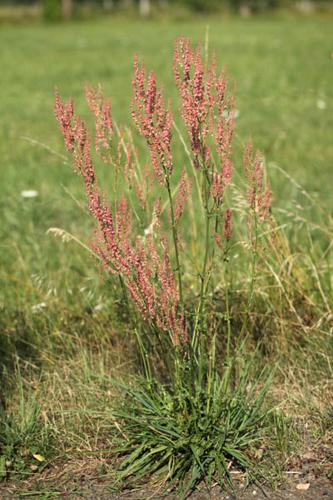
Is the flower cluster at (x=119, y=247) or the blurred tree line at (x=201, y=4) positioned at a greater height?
the flower cluster at (x=119, y=247)

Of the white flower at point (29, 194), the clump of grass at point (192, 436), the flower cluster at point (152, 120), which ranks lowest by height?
the white flower at point (29, 194)

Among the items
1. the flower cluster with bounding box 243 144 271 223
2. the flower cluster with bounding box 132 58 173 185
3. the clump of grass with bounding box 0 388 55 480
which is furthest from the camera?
the clump of grass with bounding box 0 388 55 480

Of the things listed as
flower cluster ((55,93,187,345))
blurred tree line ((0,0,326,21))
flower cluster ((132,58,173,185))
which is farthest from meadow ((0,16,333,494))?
blurred tree line ((0,0,326,21))

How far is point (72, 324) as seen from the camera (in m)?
2.88

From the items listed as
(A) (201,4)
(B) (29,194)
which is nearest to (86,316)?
(B) (29,194)

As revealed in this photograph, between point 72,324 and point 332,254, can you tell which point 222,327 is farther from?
point 332,254

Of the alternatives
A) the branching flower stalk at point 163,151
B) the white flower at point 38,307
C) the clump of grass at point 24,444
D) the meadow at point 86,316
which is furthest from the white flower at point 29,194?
the branching flower stalk at point 163,151

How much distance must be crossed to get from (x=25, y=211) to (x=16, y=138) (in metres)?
2.81

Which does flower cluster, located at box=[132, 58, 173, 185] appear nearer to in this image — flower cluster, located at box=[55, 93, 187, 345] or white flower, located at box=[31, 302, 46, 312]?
flower cluster, located at box=[55, 93, 187, 345]

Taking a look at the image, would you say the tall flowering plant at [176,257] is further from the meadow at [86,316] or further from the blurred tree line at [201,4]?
the blurred tree line at [201,4]

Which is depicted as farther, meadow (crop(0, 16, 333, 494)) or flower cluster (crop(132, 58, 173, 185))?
meadow (crop(0, 16, 333, 494))

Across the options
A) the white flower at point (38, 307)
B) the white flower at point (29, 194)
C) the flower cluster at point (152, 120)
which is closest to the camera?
the flower cluster at point (152, 120)

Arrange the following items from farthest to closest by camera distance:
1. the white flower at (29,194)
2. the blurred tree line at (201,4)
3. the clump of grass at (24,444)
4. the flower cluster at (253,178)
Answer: the blurred tree line at (201,4) → the white flower at (29,194) → the clump of grass at (24,444) → the flower cluster at (253,178)

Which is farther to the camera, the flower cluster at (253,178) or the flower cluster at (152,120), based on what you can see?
the flower cluster at (253,178)
